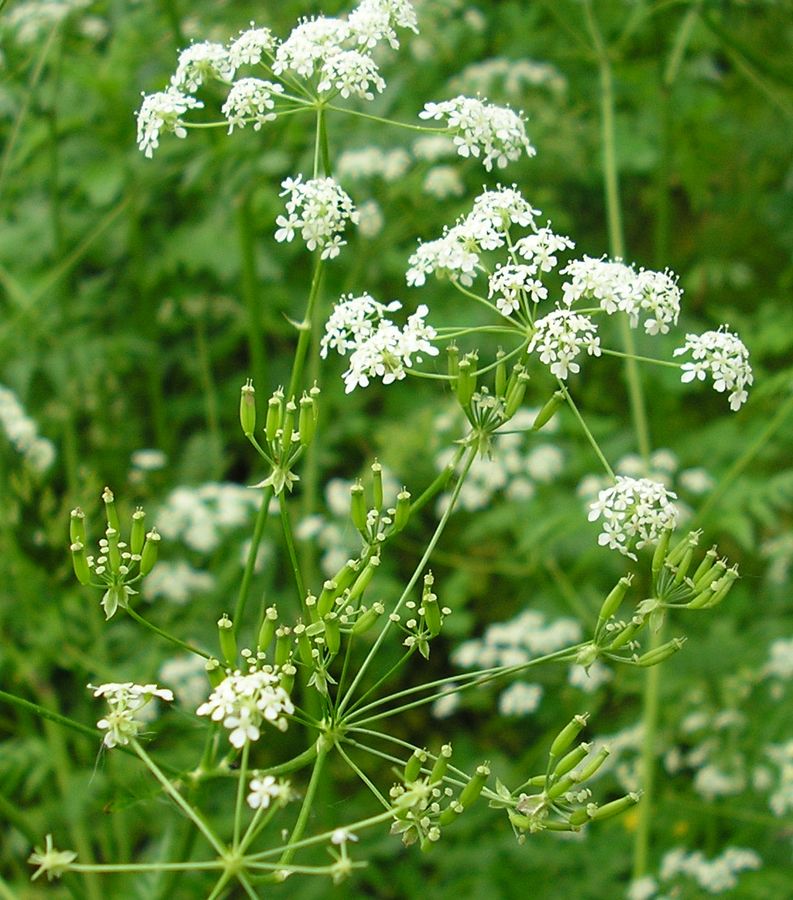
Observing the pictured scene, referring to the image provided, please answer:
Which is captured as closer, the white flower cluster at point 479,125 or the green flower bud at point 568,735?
the green flower bud at point 568,735

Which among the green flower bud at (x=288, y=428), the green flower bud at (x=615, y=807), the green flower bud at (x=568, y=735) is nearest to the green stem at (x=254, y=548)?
the green flower bud at (x=288, y=428)

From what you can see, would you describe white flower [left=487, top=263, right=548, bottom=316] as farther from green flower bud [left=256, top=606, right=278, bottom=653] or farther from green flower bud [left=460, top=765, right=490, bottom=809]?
green flower bud [left=460, top=765, right=490, bottom=809]

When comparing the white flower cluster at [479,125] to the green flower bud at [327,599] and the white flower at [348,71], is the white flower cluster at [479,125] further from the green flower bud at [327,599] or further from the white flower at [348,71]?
the green flower bud at [327,599]

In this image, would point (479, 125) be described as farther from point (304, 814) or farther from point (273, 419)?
point (304, 814)

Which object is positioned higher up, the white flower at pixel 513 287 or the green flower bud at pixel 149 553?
the white flower at pixel 513 287

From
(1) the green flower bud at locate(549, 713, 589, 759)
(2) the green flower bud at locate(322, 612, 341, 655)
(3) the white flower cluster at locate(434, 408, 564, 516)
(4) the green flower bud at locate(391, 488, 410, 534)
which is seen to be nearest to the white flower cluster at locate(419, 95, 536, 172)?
(4) the green flower bud at locate(391, 488, 410, 534)

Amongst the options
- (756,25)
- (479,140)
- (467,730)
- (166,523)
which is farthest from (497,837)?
(756,25)

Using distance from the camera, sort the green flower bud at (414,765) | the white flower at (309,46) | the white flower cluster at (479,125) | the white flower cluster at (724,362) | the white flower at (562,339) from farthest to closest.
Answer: the white flower cluster at (479,125) < the white flower at (309,46) < the white flower cluster at (724,362) < the white flower at (562,339) < the green flower bud at (414,765)
